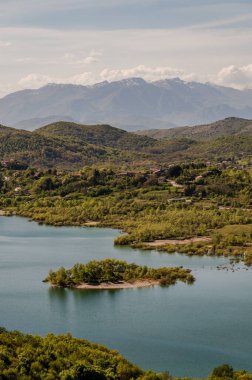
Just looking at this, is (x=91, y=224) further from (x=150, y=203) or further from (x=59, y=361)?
(x=59, y=361)

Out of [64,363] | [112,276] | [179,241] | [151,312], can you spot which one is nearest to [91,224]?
[179,241]

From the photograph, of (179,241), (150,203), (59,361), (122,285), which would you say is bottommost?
(59,361)

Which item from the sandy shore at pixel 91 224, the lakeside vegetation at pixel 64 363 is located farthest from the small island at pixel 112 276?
the sandy shore at pixel 91 224

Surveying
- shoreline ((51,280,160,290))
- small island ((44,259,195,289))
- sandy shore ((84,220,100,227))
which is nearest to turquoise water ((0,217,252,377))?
shoreline ((51,280,160,290))

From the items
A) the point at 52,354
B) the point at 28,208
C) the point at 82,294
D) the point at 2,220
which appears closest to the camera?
the point at 52,354

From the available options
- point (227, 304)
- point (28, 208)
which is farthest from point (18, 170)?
point (227, 304)

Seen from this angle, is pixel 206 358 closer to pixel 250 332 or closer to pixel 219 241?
pixel 250 332
